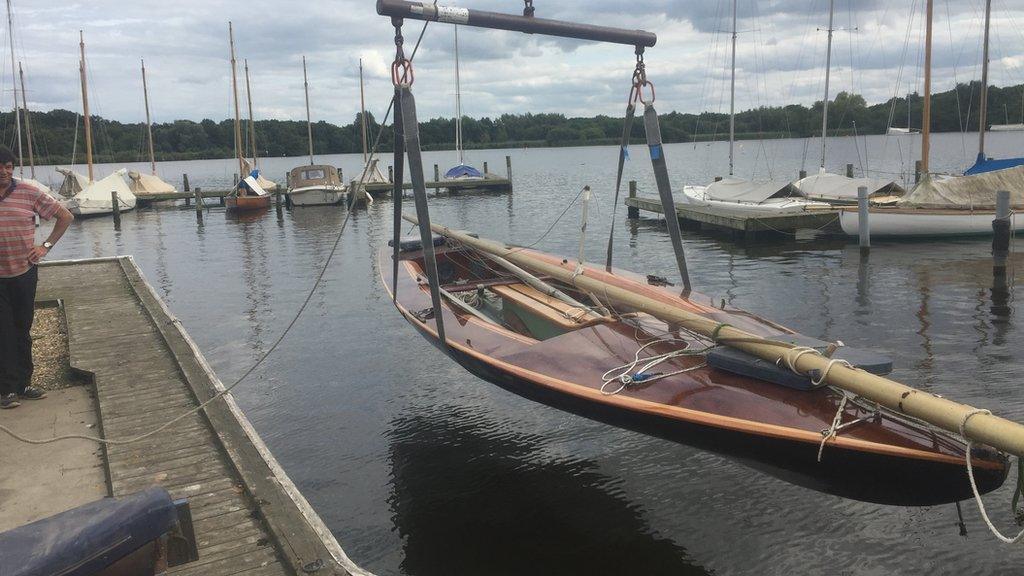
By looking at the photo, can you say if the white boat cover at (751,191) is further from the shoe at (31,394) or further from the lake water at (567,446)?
the shoe at (31,394)

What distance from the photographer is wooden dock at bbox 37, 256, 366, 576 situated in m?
4.16

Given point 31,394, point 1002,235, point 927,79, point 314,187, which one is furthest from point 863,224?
point 314,187

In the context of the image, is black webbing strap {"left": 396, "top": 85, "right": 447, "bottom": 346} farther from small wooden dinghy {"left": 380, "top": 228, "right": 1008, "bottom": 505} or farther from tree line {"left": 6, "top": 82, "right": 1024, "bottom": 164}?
tree line {"left": 6, "top": 82, "right": 1024, "bottom": 164}

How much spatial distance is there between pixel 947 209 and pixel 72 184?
4286 centimetres

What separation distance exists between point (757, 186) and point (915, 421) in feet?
80.8

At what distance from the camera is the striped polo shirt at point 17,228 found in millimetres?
6316

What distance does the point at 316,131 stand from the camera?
13062 cm

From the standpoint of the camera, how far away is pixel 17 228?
6.38 m

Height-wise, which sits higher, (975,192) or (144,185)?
(144,185)

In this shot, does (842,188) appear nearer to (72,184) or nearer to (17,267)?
(17,267)

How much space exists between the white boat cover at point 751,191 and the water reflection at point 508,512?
21132 millimetres

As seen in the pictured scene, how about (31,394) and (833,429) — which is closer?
(833,429)

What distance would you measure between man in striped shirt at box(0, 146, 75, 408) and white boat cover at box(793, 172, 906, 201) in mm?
25277

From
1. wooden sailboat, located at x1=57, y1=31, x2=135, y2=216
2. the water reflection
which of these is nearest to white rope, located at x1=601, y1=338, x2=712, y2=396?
the water reflection
